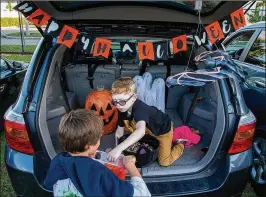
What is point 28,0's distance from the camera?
7.99ft

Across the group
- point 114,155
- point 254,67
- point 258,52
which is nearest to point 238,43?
point 258,52

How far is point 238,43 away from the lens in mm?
4480

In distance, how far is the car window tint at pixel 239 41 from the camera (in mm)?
4105

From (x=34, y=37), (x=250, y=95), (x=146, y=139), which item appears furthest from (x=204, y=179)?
(x=34, y=37)

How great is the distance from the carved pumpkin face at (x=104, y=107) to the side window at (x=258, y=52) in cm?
165

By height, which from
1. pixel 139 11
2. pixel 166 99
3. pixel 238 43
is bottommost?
pixel 166 99

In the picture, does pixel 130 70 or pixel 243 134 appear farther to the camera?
pixel 130 70

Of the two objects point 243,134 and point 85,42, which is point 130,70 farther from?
point 243,134

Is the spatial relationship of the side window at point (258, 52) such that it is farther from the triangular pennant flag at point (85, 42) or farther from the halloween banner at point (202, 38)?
the triangular pennant flag at point (85, 42)

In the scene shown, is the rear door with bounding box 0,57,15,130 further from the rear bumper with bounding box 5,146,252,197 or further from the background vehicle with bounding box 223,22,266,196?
the background vehicle with bounding box 223,22,266,196

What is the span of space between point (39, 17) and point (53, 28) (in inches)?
5.4

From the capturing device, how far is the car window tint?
4105 mm

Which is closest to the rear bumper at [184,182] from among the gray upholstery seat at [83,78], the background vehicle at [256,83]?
the background vehicle at [256,83]

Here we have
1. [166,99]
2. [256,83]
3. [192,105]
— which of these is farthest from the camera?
[166,99]
